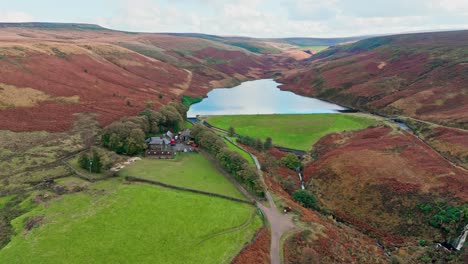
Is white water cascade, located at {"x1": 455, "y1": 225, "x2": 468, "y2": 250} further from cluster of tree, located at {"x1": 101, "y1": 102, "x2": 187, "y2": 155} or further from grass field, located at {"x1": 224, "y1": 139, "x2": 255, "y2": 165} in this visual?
cluster of tree, located at {"x1": 101, "y1": 102, "x2": 187, "y2": 155}

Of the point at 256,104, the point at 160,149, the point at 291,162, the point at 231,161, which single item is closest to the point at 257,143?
the point at 291,162

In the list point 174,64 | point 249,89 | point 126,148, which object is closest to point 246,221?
point 126,148

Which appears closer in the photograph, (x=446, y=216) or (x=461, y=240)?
(x=461, y=240)

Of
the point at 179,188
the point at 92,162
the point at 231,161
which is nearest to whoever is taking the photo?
the point at 179,188

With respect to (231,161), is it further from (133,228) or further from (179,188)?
(133,228)

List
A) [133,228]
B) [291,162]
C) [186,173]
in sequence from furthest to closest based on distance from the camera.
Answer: [291,162] < [186,173] < [133,228]

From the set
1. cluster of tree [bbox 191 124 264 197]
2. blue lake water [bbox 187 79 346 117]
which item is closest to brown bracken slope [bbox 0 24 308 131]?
blue lake water [bbox 187 79 346 117]

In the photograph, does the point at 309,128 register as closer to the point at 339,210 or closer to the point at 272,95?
the point at 339,210

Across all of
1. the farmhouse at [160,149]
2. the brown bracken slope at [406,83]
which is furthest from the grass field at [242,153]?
the brown bracken slope at [406,83]
